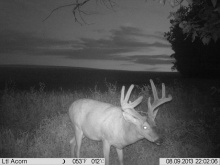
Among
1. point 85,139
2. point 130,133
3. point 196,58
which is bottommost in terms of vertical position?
point 85,139

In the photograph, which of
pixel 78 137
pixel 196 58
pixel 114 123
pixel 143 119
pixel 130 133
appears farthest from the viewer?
pixel 196 58

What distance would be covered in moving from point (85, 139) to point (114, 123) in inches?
31.3

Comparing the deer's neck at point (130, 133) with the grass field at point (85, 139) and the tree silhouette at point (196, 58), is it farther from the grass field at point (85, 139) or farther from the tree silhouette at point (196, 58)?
the tree silhouette at point (196, 58)

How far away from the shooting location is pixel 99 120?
3.67 meters

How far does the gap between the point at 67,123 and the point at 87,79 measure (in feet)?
8.25

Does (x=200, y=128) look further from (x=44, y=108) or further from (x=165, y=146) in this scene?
(x=44, y=108)

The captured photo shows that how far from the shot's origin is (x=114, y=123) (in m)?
3.50

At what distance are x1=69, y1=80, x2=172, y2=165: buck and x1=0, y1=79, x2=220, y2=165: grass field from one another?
291 mm

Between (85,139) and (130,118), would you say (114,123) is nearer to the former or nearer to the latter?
(130,118)

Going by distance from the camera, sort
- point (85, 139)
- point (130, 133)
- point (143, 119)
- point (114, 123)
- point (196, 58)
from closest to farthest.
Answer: point (143, 119), point (130, 133), point (114, 123), point (85, 139), point (196, 58)

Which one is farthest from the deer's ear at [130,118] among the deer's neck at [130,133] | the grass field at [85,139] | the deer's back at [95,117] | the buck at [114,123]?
the grass field at [85,139]

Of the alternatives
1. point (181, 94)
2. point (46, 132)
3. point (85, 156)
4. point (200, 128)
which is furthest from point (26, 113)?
point (181, 94)

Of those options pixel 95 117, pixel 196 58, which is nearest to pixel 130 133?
pixel 95 117

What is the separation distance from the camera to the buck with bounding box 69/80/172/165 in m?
3.15
